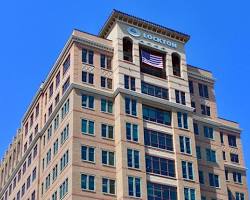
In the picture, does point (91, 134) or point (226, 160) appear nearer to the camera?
point (91, 134)

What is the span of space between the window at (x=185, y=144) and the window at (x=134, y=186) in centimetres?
1009

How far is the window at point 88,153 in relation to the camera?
3029 inches

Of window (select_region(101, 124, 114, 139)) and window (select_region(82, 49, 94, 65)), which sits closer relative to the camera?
window (select_region(101, 124, 114, 139))

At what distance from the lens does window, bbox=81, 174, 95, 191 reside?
74637mm

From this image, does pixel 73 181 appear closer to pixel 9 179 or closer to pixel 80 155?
pixel 80 155

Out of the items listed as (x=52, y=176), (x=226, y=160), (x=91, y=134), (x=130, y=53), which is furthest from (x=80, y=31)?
(x=226, y=160)

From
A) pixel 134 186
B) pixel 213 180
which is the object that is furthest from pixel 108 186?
pixel 213 180

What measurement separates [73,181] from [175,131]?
1838cm

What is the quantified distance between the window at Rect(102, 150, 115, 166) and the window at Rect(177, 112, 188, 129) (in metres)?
12.4

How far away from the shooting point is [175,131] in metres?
83.9

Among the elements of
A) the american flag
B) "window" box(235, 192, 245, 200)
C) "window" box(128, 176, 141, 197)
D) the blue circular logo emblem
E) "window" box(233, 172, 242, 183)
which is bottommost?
"window" box(128, 176, 141, 197)

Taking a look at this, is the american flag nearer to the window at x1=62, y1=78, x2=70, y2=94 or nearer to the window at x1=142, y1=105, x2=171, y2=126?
the window at x1=142, y1=105, x2=171, y2=126

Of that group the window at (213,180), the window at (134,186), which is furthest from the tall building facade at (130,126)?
the window at (134,186)

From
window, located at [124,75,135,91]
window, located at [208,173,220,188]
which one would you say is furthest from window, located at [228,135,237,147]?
window, located at [124,75,135,91]
